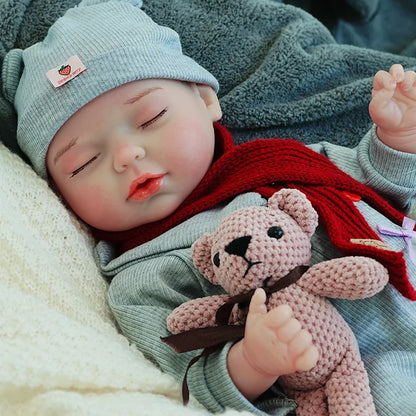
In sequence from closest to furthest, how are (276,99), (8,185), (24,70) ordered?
1. (8,185)
2. (24,70)
3. (276,99)

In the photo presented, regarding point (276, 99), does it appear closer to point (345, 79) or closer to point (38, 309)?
point (345, 79)

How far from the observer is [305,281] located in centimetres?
76

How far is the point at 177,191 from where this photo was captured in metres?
1.07

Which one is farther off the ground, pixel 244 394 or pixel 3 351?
pixel 3 351

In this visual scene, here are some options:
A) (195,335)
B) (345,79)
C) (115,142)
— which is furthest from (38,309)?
(345,79)

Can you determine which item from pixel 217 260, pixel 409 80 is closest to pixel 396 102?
pixel 409 80

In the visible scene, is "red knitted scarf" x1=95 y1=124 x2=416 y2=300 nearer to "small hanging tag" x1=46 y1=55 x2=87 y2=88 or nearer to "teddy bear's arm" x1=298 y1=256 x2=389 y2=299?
"teddy bear's arm" x1=298 y1=256 x2=389 y2=299

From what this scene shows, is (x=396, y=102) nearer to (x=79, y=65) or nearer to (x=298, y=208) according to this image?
(x=298, y=208)

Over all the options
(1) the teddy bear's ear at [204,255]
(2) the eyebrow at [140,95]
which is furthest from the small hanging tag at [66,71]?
(1) the teddy bear's ear at [204,255]

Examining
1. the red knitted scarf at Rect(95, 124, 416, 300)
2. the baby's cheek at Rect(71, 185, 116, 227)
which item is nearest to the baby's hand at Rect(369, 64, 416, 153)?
the red knitted scarf at Rect(95, 124, 416, 300)

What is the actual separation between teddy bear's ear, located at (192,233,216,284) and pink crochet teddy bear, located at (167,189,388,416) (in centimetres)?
2

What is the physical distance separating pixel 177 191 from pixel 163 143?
0.10 meters

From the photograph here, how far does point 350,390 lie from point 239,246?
0.24m

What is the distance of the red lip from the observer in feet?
3.32
